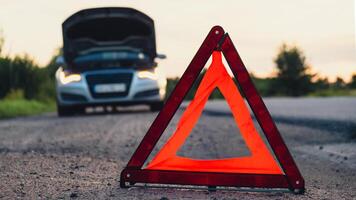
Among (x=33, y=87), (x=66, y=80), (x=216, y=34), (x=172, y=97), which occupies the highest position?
(x=216, y=34)

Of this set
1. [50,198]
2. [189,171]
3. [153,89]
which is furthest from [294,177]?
[153,89]

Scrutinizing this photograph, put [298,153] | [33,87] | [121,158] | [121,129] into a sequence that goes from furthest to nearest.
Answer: [33,87], [121,129], [298,153], [121,158]

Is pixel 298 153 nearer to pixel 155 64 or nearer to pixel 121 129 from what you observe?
pixel 121 129

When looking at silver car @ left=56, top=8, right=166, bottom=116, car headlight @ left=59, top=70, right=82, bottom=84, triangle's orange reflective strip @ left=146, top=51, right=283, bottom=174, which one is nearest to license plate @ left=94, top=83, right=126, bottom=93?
silver car @ left=56, top=8, right=166, bottom=116

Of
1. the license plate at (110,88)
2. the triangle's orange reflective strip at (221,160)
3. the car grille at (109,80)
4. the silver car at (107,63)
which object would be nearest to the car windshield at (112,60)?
the silver car at (107,63)

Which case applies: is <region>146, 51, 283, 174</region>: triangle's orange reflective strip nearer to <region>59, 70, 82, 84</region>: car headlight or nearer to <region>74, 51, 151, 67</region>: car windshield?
<region>59, 70, 82, 84</region>: car headlight

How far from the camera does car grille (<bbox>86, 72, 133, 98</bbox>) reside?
1535 cm

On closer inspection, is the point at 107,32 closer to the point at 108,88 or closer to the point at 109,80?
the point at 109,80

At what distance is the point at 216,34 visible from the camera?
13.4 ft

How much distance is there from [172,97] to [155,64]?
38.8ft

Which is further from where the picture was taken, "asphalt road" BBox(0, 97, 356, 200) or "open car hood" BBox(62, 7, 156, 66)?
"open car hood" BBox(62, 7, 156, 66)

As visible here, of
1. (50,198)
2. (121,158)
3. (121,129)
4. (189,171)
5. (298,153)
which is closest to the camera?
(50,198)

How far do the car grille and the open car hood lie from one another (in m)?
0.87

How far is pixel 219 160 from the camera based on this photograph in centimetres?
407
